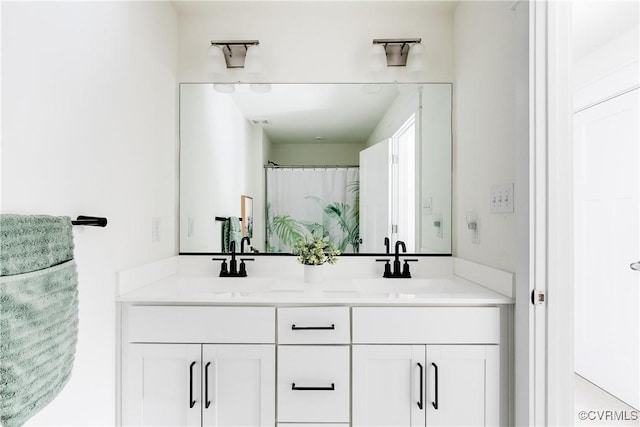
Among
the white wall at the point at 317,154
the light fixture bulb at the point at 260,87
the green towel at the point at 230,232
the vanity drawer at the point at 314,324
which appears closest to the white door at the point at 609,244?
the white wall at the point at 317,154

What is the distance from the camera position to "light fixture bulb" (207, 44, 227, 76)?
1927 mm

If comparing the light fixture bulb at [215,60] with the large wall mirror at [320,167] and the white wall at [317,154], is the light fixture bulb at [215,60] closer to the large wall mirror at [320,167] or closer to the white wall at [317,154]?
the large wall mirror at [320,167]

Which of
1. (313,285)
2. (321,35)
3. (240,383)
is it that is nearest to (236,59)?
(321,35)

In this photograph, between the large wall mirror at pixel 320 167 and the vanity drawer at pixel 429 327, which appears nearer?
the vanity drawer at pixel 429 327

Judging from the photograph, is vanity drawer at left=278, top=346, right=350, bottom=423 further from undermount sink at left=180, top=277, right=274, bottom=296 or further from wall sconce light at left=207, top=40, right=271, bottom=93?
wall sconce light at left=207, top=40, right=271, bottom=93

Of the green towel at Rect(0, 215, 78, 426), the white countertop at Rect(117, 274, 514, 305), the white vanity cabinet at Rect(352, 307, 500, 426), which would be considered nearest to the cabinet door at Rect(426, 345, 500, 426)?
the white vanity cabinet at Rect(352, 307, 500, 426)

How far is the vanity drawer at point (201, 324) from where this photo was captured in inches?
56.1

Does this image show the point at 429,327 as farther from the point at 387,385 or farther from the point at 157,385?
the point at 157,385

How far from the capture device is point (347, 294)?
4.89 feet

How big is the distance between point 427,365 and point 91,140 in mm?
1453

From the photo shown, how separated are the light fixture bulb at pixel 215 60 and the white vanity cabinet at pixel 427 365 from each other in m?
1.42

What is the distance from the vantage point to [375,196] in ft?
6.58

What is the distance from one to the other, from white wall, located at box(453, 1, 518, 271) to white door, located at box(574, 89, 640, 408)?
113 cm

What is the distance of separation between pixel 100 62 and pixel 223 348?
44.4 inches
